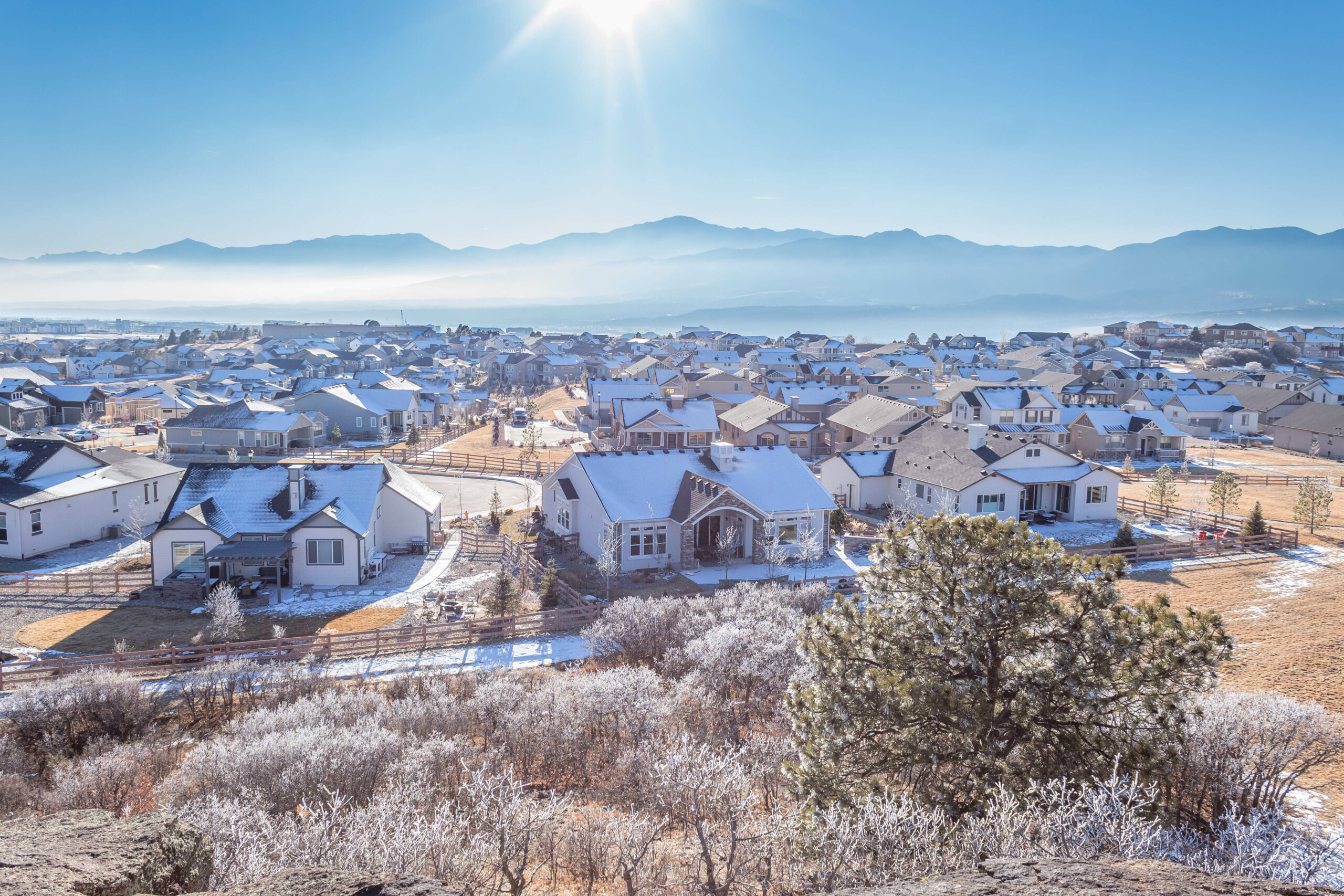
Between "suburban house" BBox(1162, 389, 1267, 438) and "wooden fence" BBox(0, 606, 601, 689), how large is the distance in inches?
→ 3484

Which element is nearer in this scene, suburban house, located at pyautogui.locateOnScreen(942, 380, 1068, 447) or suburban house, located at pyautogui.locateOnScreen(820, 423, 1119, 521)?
suburban house, located at pyautogui.locateOnScreen(820, 423, 1119, 521)

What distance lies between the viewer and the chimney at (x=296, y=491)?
34000 millimetres

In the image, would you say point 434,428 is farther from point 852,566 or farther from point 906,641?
point 906,641

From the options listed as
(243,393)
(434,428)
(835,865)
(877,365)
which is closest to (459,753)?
(835,865)

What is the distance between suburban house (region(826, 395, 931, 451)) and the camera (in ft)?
209

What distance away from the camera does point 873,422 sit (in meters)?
65.6

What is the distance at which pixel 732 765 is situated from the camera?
44.9ft

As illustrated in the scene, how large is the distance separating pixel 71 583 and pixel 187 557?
5116mm

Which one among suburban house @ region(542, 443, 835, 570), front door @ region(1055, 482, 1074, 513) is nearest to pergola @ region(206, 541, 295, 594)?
suburban house @ region(542, 443, 835, 570)

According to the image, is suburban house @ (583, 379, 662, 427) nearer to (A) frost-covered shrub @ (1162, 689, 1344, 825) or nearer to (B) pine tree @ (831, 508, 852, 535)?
(B) pine tree @ (831, 508, 852, 535)

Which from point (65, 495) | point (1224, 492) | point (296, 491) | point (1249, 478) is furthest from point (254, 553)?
point (1249, 478)

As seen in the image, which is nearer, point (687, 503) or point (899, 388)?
point (687, 503)

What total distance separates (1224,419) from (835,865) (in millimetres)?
102816

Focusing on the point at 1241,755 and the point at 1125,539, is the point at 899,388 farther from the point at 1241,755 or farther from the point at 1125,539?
the point at 1241,755
